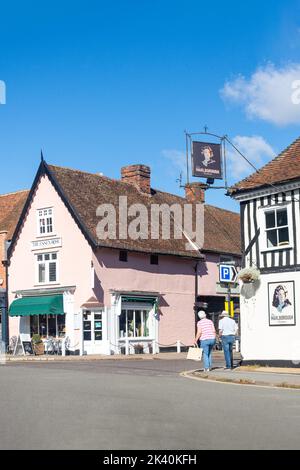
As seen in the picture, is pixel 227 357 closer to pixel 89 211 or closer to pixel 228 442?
pixel 228 442

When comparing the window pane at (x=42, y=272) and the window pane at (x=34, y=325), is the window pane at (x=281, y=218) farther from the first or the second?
the window pane at (x=34, y=325)

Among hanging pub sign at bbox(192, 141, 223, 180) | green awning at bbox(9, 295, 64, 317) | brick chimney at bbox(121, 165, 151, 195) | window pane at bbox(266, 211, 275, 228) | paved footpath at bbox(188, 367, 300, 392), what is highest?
brick chimney at bbox(121, 165, 151, 195)

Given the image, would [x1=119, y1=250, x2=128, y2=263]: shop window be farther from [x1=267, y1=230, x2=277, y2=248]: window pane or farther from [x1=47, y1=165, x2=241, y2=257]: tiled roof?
[x1=267, y1=230, x2=277, y2=248]: window pane

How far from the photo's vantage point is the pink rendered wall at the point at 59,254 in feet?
116

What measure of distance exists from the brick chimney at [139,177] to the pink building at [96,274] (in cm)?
7

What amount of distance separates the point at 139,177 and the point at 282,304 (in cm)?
2113

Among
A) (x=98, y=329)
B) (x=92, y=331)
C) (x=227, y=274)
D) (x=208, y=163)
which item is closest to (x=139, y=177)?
(x=98, y=329)

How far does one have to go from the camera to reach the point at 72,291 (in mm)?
35875

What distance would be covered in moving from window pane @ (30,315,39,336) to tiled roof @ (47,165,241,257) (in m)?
6.49

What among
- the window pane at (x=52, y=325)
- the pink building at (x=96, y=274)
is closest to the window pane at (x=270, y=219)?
the pink building at (x=96, y=274)

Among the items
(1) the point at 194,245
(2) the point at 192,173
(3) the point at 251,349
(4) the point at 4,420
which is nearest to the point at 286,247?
(3) the point at 251,349

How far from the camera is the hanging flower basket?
22422 mm

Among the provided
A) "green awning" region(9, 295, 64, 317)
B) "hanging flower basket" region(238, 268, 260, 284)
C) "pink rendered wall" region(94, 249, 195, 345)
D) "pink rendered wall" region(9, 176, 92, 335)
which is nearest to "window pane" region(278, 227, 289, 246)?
"hanging flower basket" region(238, 268, 260, 284)

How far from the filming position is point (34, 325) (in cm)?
3844
